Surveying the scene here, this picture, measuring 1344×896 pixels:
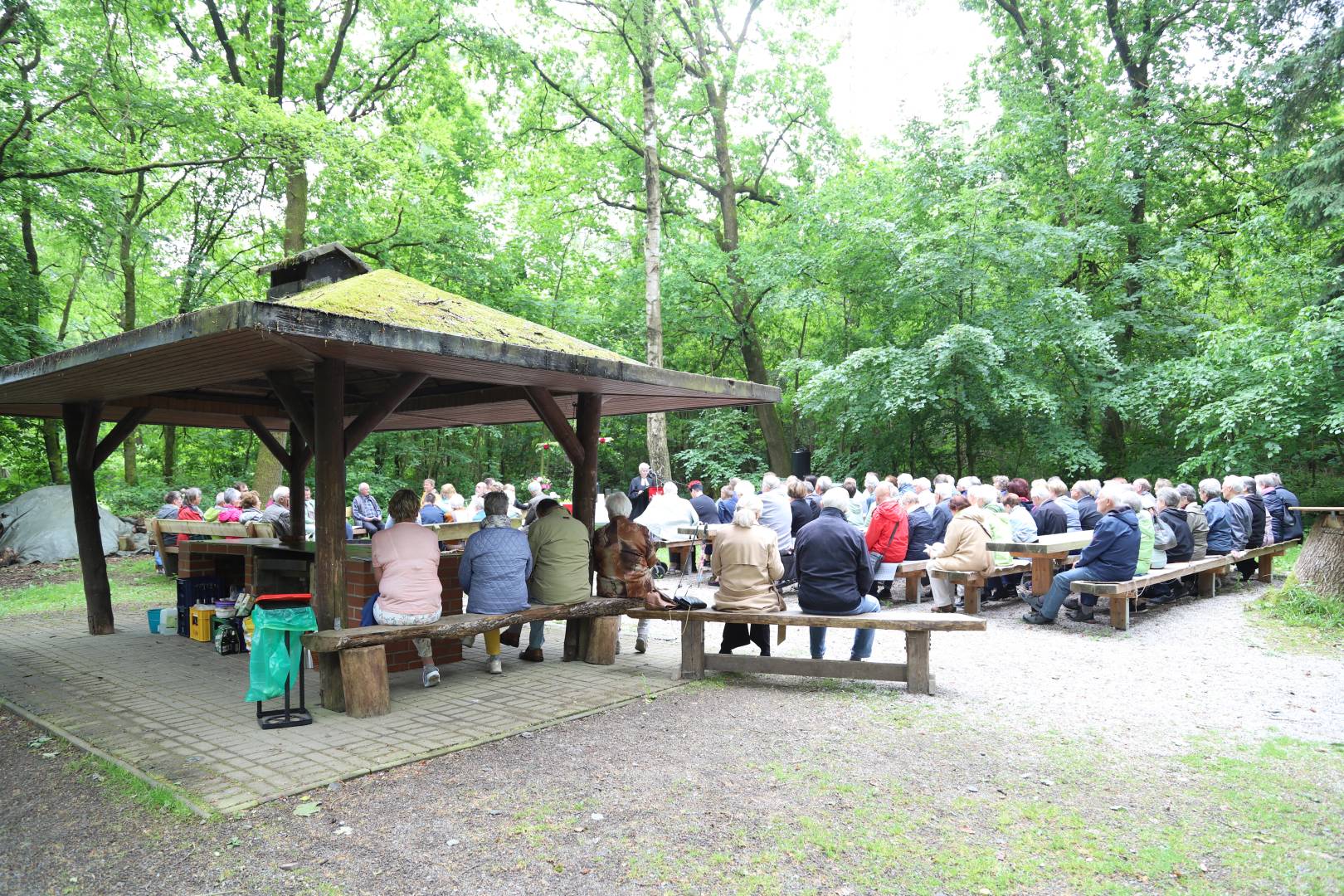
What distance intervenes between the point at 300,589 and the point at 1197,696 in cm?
739

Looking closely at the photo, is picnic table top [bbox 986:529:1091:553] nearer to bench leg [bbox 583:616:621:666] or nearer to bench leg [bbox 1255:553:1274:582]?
bench leg [bbox 1255:553:1274:582]

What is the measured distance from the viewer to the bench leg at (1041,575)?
8812 mm

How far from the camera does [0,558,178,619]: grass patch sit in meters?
10.3

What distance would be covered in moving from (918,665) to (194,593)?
719cm

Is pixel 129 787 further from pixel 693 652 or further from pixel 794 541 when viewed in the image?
pixel 794 541

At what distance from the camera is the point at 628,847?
353 centimetres

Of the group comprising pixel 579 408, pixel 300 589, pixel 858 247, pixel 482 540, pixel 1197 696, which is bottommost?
pixel 1197 696

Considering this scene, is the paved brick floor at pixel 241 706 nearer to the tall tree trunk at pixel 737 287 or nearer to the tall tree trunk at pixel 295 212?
the tall tree trunk at pixel 295 212

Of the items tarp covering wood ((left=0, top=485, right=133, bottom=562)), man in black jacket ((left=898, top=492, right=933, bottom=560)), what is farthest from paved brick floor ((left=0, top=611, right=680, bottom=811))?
tarp covering wood ((left=0, top=485, right=133, bottom=562))

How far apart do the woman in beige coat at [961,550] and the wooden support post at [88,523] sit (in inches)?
347

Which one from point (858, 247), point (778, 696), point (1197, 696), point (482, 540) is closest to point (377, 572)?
point (482, 540)

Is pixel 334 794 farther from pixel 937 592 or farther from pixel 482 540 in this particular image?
pixel 937 592

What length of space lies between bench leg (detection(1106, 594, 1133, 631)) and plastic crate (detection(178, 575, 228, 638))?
9.18 meters

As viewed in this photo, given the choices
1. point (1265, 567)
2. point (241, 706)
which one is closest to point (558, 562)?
point (241, 706)
